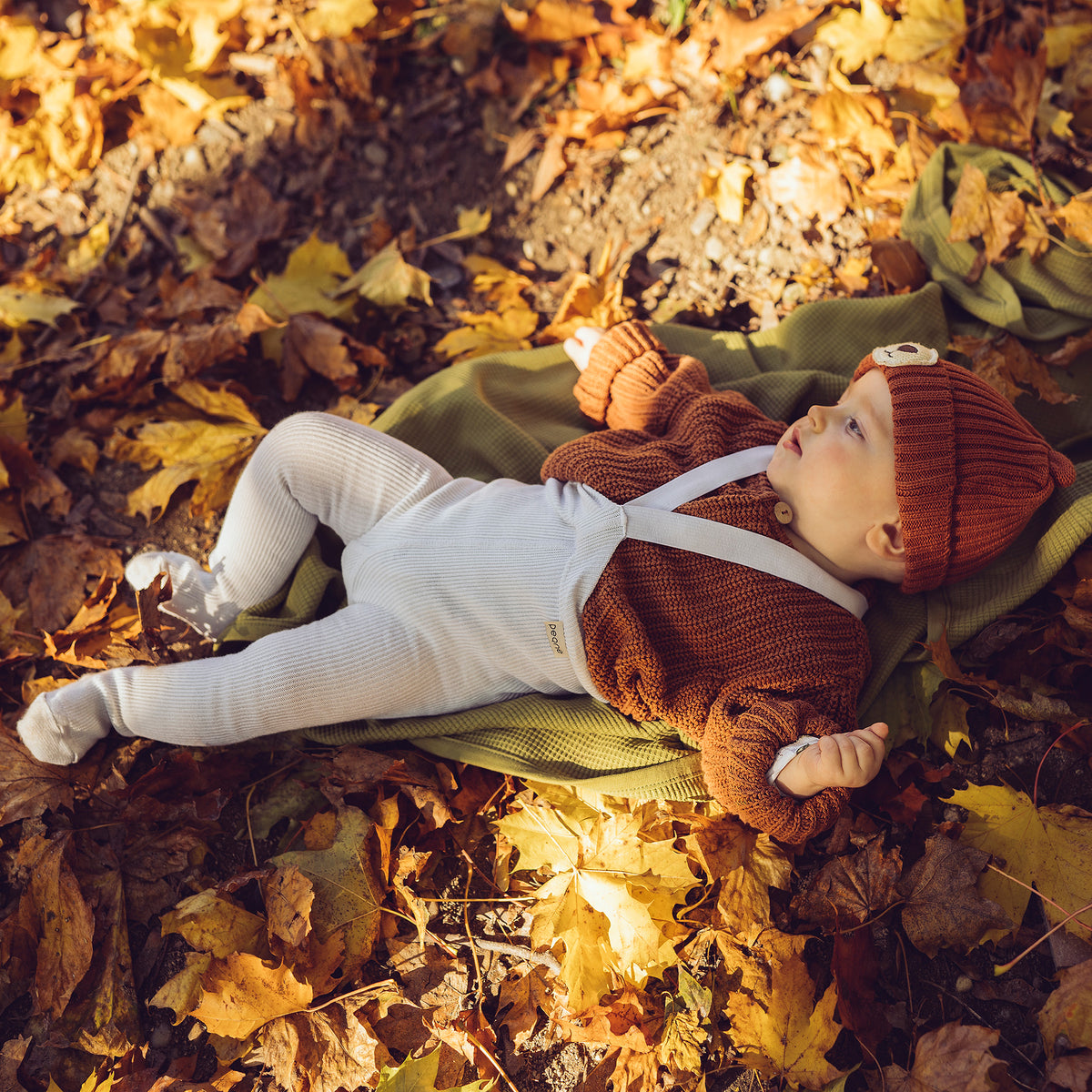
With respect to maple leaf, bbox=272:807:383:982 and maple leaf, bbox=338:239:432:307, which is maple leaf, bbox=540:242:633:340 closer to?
maple leaf, bbox=338:239:432:307

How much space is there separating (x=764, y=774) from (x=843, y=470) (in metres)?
0.78

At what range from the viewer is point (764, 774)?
201 cm

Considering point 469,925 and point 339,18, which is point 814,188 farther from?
point 469,925

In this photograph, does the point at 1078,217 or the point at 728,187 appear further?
the point at 728,187

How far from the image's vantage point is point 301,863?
2252 millimetres

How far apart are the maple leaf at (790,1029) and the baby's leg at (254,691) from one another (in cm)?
114

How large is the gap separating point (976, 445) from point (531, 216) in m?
2.13

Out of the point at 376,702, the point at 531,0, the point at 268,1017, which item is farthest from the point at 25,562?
the point at 531,0

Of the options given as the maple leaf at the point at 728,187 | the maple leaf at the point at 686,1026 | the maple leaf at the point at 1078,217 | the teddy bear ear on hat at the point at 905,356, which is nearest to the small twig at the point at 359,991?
the maple leaf at the point at 686,1026

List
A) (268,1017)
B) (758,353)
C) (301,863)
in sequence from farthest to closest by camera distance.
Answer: (758,353) < (301,863) < (268,1017)

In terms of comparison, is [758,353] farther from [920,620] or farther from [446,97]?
[446,97]

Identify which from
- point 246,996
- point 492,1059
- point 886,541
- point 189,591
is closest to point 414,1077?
point 492,1059

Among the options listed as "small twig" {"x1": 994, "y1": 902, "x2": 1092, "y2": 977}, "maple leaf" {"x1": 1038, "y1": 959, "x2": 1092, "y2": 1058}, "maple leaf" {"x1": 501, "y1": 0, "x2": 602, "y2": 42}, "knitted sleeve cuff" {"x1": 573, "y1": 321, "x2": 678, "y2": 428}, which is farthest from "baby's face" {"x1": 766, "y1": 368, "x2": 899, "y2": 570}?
"maple leaf" {"x1": 501, "y1": 0, "x2": 602, "y2": 42}

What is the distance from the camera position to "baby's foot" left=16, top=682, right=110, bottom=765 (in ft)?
7.44
